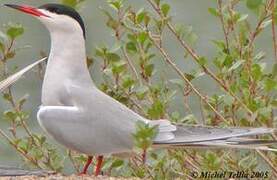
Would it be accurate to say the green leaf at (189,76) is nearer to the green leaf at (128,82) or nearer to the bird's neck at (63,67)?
the green leaf at (128,82)

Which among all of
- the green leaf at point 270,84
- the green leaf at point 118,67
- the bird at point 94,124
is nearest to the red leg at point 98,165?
the bird at point 94,124

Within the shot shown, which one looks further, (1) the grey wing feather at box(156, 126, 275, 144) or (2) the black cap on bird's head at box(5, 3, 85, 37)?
(2) the black cap on bird's head at box(5, 3, 85, 37)

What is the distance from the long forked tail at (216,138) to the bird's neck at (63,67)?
21.3 inches

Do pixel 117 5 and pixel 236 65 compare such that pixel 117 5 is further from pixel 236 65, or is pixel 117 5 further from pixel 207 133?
pixel 207 133

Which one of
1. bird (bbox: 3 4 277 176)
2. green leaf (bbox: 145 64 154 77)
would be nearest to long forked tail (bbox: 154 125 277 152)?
bird (bbox: 3 4 277 176)

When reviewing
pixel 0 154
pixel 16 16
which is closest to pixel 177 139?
pixel 0 154

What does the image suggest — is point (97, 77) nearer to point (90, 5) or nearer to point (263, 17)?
point (90, 5)

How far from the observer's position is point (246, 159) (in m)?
4.93

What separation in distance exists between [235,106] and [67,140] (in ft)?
2.70

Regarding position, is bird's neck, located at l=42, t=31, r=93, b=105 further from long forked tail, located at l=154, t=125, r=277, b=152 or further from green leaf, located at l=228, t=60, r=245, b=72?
green leaf, located at l=228, t=60, r=245, b=72

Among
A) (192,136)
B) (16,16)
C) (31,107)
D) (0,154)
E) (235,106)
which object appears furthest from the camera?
(16,16)

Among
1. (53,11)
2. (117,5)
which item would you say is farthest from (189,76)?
(53,11)

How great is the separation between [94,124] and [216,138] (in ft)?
1.93

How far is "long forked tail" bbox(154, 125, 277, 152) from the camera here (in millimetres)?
4652
